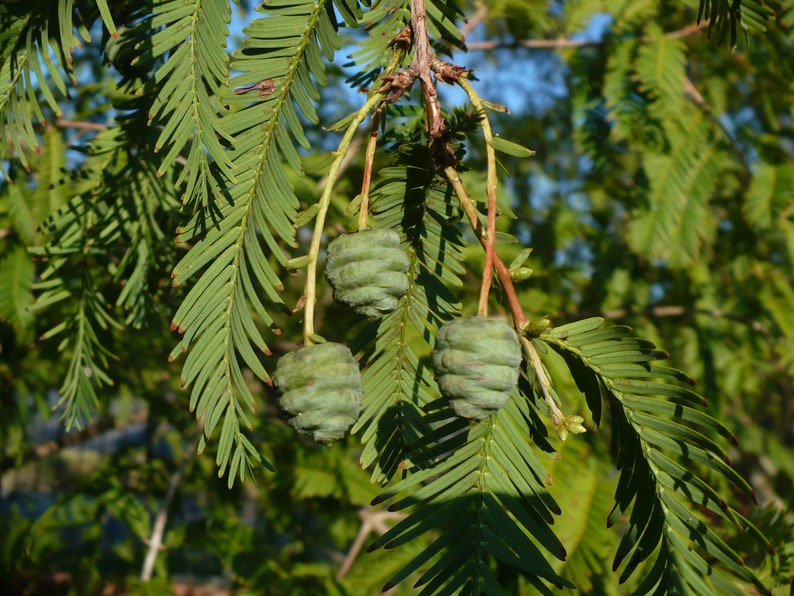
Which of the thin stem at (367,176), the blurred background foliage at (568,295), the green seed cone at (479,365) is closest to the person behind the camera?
the green seed cone at (479,365)

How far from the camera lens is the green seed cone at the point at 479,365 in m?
0.54

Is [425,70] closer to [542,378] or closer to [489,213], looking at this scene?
[489,213]

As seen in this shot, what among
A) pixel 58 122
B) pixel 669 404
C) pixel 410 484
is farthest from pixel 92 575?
pixel 669 404

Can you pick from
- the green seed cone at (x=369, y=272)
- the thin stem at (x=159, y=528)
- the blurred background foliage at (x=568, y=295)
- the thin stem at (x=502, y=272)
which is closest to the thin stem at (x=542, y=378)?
the thin stem at (x=502, y=272)

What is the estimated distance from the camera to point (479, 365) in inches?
21.0

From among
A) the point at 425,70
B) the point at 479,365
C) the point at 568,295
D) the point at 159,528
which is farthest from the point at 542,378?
the point at 159,528

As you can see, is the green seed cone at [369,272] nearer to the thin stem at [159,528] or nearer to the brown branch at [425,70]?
the brown branch at [425,70]

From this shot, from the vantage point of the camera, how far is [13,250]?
1.52 m

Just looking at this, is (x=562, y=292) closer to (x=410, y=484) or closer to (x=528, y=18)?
(x=528, y=18)

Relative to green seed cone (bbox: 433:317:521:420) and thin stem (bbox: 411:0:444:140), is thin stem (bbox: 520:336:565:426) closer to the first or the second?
green seed cone (bbox: 433:317:521:420)

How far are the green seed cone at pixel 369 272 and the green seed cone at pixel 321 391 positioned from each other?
2.0 inches

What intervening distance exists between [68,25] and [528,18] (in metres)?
1.55

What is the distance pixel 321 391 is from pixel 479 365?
0.50ft

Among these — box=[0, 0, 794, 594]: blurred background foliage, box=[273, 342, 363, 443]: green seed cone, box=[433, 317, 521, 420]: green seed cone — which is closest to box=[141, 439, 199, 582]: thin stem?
box=[0, 0, 794, 594]: blurred background foliage
